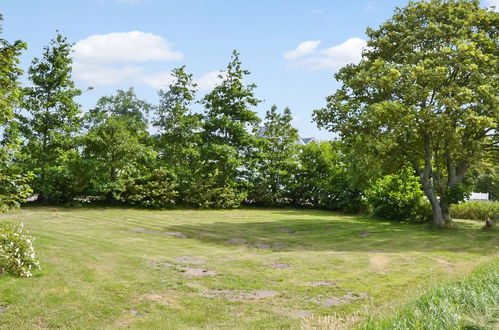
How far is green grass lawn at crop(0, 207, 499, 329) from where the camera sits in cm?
663

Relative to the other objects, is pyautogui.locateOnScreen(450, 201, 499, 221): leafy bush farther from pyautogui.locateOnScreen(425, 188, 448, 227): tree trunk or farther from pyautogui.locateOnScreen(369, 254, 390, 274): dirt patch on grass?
pyautogui.locateOnScreen(369, 254, 390, 274): dirt patch on grass

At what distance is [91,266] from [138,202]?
51.9 ft

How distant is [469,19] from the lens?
18.1m

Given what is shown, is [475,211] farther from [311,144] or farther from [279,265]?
[279,265]

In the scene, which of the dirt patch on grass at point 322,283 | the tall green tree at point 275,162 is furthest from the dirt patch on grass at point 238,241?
the tall green tree at point 275,162

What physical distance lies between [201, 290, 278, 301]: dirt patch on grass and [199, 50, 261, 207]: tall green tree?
62.7 ft

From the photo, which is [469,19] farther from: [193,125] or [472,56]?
[193,125]

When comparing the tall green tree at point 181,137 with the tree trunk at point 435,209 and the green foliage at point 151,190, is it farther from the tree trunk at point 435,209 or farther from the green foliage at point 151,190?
the tree trunk at point 435,209

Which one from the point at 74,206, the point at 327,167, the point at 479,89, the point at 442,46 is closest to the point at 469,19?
the point at 442,46

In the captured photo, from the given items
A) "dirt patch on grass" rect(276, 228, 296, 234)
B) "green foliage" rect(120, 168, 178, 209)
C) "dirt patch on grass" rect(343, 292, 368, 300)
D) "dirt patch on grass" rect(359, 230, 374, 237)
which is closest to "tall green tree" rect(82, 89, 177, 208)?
"green foliage" rect(120, 168, 178, 209)

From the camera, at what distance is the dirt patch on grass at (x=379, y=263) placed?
33.2 feet

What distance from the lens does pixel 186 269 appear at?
9.65 m

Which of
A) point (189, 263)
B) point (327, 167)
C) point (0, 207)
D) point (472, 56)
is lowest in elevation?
point (189, 263)

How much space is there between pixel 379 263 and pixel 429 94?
8.92 m
